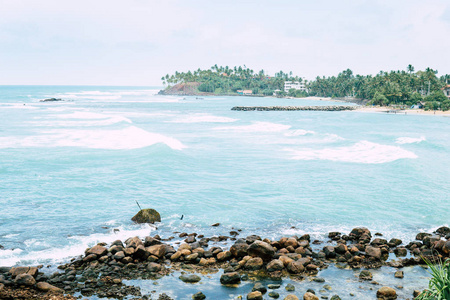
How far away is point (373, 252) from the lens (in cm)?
1237

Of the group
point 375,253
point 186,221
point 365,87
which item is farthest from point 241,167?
point 365,87

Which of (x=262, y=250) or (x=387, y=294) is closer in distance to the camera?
(x=387, y=294)

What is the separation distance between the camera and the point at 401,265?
465 inches

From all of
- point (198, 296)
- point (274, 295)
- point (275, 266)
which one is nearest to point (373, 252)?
point (275, 266)

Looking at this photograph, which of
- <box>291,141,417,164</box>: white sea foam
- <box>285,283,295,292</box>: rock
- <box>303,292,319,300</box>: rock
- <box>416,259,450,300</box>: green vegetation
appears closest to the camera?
<box>416,259,450,300</box>: green vegetation

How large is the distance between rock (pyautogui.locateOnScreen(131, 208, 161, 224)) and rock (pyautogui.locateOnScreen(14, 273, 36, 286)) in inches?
229

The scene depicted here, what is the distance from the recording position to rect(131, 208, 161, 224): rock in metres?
15.8

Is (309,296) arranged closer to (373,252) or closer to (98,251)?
(373,252)

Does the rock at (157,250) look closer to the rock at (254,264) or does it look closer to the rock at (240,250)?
the rock at (240,250)

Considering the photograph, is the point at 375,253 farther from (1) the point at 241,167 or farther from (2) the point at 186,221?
(1) the point at 241,167

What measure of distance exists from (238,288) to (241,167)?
1695 cm

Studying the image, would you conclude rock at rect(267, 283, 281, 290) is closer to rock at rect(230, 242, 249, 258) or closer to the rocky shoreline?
the rocky shoreline

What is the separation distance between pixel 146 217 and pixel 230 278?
20.2ft

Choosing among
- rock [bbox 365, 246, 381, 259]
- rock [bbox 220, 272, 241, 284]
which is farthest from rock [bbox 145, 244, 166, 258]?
rock [bbox 365, 246, 381, 259]
